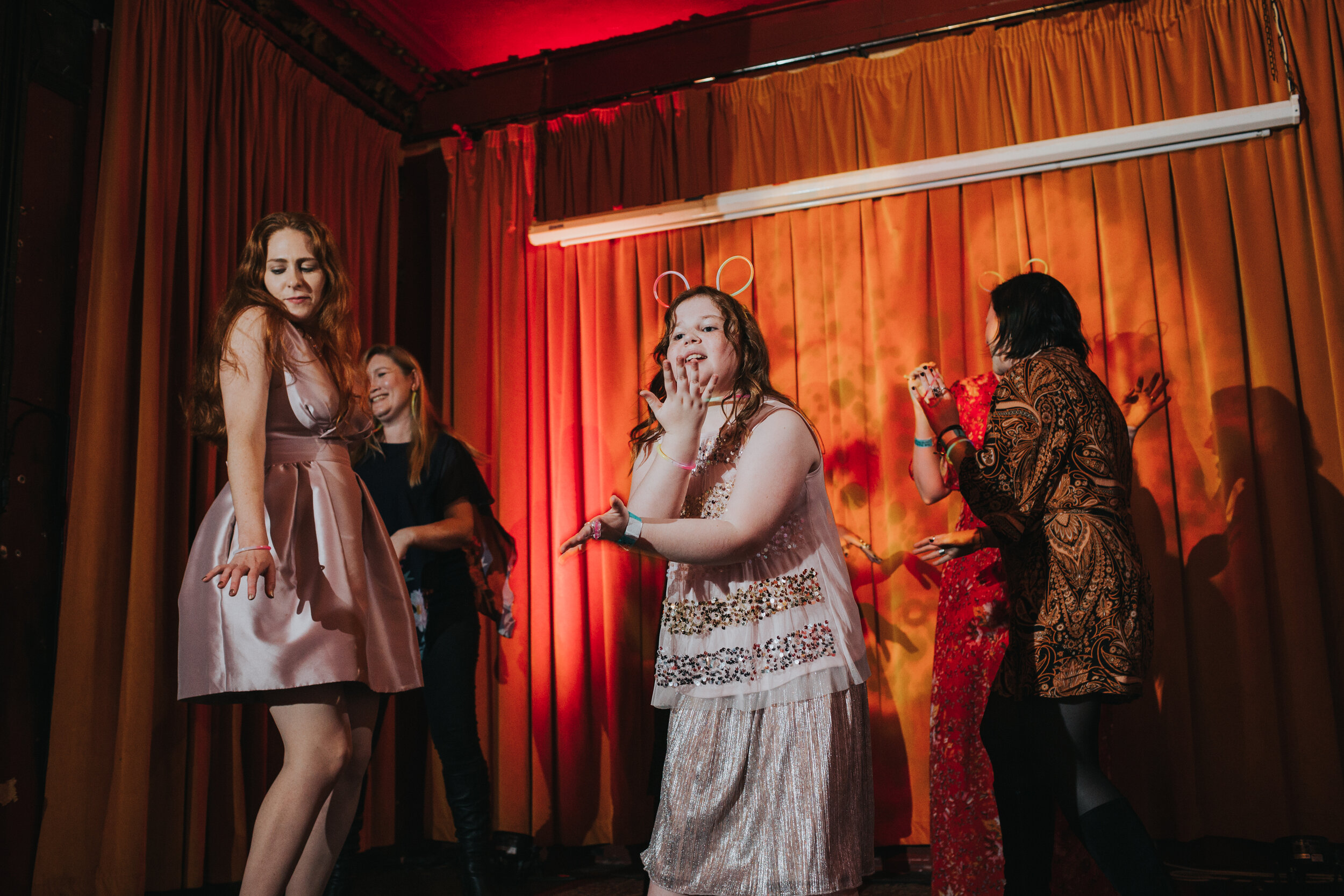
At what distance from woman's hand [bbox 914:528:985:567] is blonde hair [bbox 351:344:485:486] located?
1437 millimetres

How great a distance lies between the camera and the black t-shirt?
2.78 meters

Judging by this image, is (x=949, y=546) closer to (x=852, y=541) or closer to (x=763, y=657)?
(x=852, y=541)

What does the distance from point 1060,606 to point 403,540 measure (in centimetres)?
171

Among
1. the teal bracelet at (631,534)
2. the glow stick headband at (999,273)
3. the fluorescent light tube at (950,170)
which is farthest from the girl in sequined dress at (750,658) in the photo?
the glow stick headband at (999,273)

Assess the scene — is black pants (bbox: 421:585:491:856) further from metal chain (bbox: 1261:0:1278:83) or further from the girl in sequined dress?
metal chain (bbox: 1261:0:1278:83)

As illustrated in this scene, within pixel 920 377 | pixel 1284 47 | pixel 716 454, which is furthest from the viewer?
pixel 1284 47

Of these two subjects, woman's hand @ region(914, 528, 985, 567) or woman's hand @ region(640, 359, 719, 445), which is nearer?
woman's hand @ region(640, 359, 719, 445)

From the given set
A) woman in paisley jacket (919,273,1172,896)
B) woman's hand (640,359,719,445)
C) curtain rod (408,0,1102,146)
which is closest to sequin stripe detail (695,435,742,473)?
woman's hand (640,359,719,445)

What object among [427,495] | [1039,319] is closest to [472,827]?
[427,495]

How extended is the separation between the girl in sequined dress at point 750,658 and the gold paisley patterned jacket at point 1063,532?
430 mm

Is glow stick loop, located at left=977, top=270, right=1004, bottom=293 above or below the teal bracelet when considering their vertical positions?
above

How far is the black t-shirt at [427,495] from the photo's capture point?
2777 mm

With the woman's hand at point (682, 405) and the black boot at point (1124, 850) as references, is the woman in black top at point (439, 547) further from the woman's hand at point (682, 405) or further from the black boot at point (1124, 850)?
the black boot at point (1124, 850)

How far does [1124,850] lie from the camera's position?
5.39 ft
